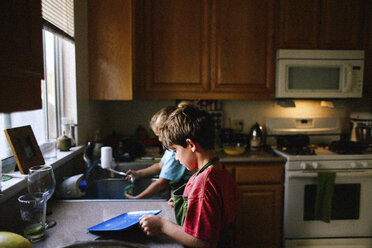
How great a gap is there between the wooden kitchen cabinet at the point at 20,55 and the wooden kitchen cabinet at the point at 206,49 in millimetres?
1556

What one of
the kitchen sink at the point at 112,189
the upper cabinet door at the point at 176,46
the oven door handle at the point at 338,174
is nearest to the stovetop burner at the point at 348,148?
the oven door handle at the point at 338,174

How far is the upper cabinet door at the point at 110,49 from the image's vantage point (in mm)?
2041

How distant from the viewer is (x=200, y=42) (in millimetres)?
2326

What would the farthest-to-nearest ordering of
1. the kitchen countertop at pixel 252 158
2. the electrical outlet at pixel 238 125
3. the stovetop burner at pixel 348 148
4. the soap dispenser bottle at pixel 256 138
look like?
the electrical outlet at pixel 238 125 → the soap dispenser bottle at pixel 256 138 → the stovetop burner at pixel 348 148 → the kitchen countertop at pixel 252 158

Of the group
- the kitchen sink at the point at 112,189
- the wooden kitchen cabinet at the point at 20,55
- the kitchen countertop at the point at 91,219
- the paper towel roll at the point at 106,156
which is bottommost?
the kitchen sink at the point at 112,189

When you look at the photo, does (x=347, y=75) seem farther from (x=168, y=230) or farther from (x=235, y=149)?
(x=168, y=230)

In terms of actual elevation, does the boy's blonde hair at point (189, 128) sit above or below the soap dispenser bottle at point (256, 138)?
above

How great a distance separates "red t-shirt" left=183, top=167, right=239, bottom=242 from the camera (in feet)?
2.80

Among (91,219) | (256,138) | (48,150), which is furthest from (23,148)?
(256,138)

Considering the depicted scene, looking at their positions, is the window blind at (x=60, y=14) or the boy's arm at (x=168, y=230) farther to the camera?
the window blind at (x=60, y=14)

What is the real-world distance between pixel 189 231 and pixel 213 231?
3.1 inches

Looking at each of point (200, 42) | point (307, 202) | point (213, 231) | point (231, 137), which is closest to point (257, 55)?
point (200, 42)

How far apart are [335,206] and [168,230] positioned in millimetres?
1900

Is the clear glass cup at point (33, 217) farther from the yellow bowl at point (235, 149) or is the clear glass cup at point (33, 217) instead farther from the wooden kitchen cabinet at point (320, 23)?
the wooden kitchen cabinet at point (320, 23)
